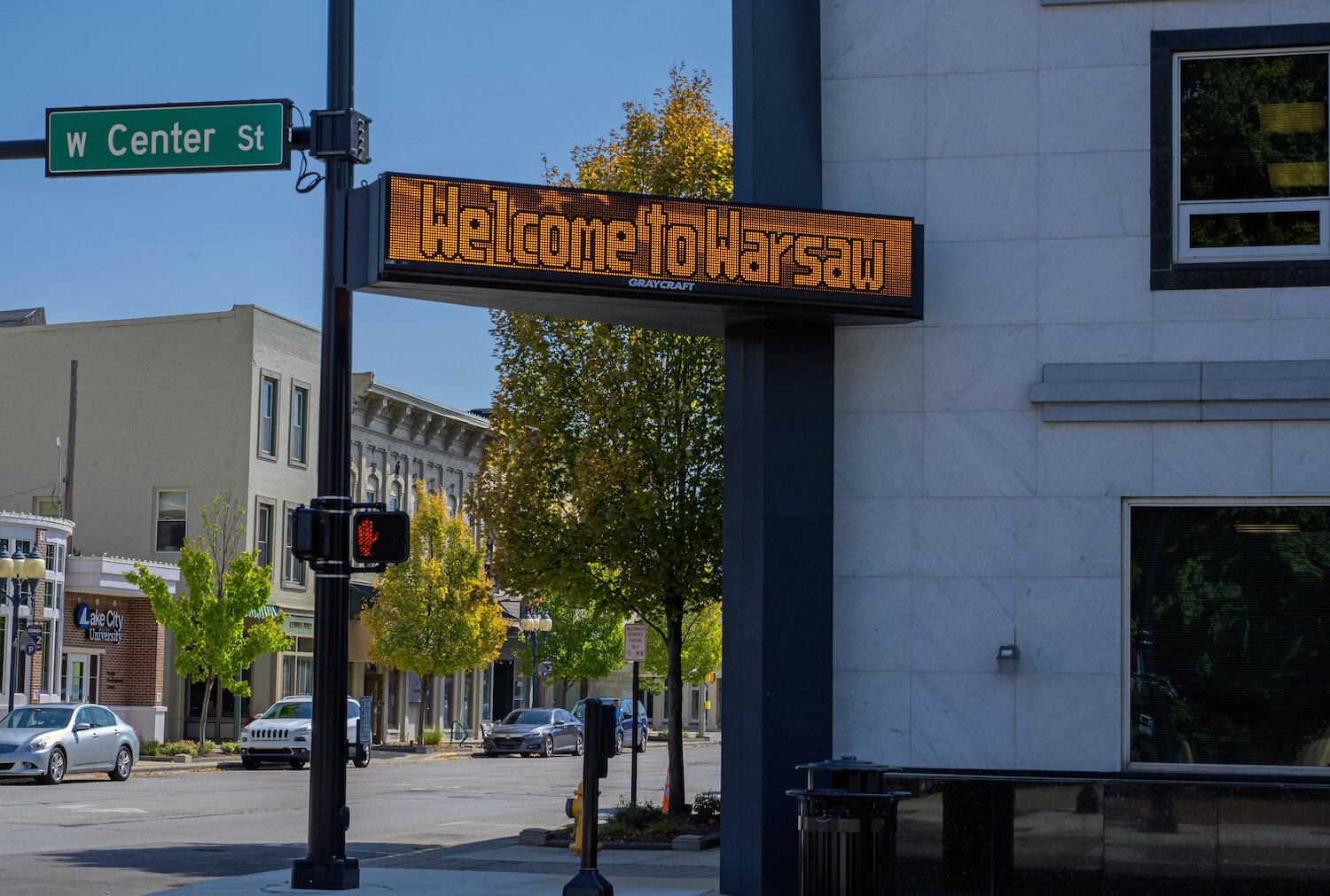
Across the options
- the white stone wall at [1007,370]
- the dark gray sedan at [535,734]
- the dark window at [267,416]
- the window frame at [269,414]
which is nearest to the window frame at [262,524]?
the window frame at [269,414]

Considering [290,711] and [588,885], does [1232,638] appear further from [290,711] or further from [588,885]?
[290,711]

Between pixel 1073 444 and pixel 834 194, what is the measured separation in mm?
2607

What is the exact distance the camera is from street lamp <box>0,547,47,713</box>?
34469 millimetres

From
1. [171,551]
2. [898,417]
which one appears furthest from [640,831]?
[171,551]

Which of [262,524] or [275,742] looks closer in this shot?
[275,742]

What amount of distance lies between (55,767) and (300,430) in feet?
69.1

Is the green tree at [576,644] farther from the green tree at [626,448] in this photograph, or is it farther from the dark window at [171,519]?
the green tree at [626,448]

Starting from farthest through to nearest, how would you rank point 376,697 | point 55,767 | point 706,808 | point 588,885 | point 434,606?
point 376,697
point 434,606
point 55,767
point 706,808
point 588,885

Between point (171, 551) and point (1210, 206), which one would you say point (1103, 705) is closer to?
point (1210, 206)

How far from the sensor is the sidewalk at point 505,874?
543 inches

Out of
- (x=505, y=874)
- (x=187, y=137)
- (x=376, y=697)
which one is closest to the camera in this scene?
(x=187, y=137)

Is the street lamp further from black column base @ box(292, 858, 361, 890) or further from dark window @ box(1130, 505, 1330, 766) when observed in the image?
dark window @ box(1130, 505, 1330, 766)

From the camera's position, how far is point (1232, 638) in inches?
467

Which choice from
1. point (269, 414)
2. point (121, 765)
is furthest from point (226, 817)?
point (269, 414)
